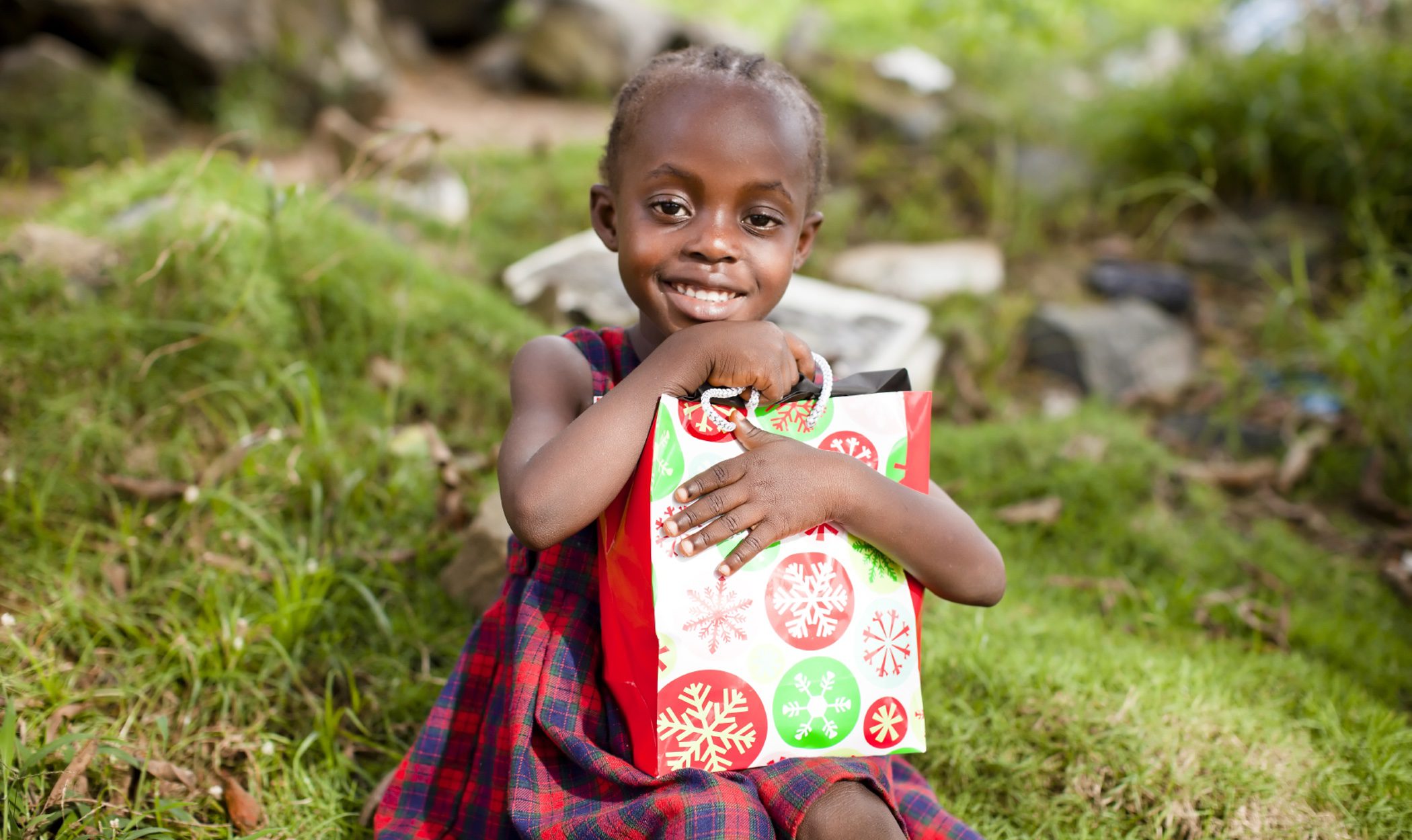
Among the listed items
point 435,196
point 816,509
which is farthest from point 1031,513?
point 435,196

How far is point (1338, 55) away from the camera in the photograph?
5551 millimetres

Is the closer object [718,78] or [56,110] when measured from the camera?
[718,78]

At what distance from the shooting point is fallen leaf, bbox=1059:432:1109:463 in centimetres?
358

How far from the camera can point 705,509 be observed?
57.6 inches

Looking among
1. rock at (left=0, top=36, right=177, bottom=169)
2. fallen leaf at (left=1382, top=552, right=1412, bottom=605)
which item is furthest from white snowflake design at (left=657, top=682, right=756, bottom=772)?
rock at (left=0, top=36, right=177, bottom=169)

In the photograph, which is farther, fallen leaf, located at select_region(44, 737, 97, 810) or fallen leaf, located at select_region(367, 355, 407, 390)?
fallen leaf, located at select_region(367, 355, 407, 390)

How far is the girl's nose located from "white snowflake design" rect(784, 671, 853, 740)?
2.31ft

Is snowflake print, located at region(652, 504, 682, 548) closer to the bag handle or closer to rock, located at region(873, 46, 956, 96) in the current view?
the bag handle

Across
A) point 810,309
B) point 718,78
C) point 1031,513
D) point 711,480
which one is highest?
point 810,309

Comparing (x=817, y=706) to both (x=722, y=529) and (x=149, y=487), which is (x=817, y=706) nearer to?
(x=722, y=529)

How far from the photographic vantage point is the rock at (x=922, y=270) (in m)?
4.96

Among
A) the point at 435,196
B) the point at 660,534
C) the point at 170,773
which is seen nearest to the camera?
the point at 660,534

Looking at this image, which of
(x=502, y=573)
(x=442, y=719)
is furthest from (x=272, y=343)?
(x=442, y=719)

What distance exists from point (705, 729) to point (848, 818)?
0.28 m
